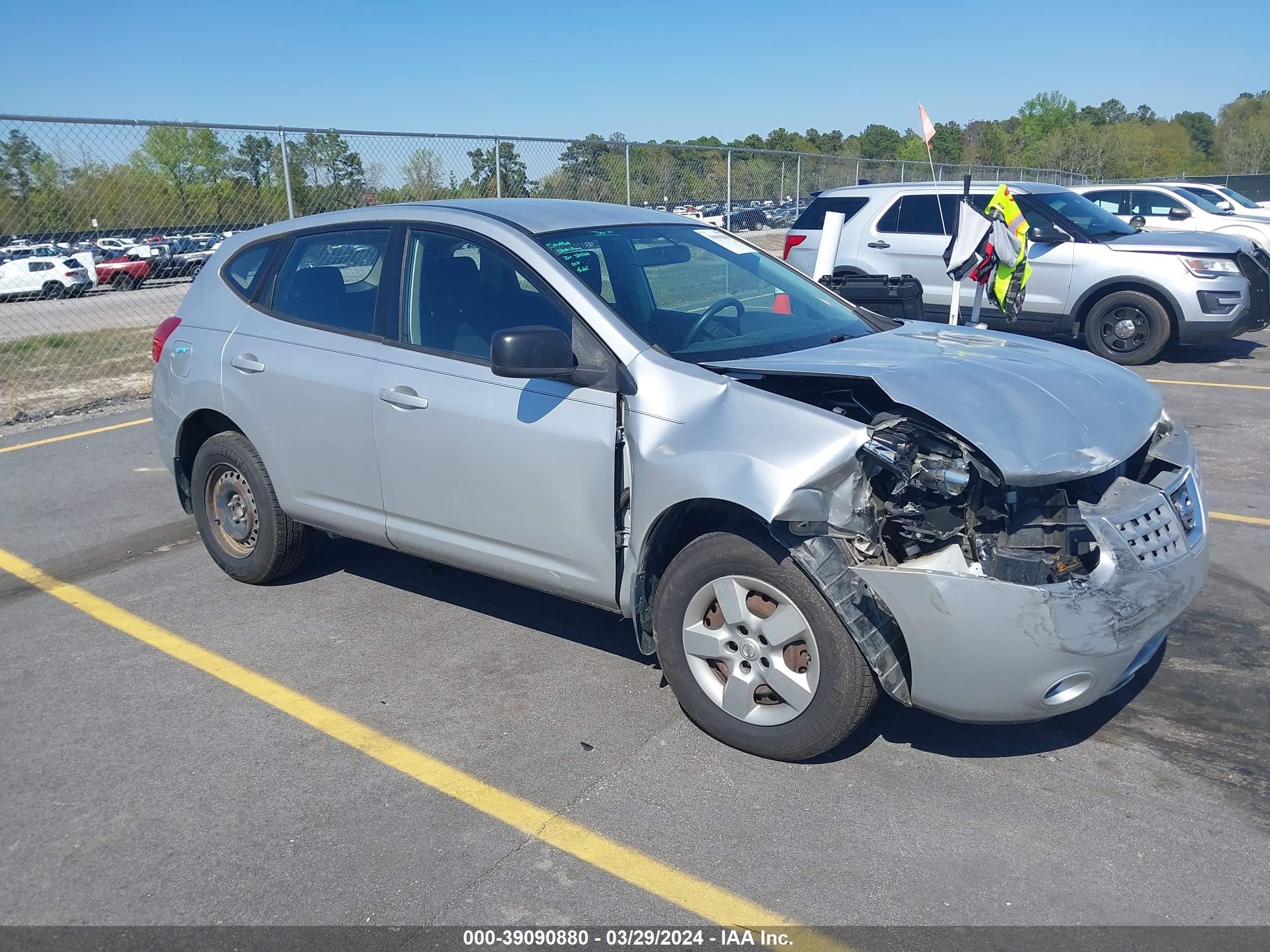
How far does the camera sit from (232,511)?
207 inches

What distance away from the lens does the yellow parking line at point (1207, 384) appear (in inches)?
382

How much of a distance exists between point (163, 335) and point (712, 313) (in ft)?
9.74

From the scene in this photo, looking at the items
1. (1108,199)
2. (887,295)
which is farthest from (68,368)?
(1108,199)

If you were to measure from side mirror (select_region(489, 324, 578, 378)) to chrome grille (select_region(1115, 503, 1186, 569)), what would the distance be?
1.88 m

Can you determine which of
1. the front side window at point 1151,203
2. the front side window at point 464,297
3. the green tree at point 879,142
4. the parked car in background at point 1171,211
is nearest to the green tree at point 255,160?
the front side window at point 464,297

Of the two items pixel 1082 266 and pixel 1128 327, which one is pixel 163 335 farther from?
pixel 1128 327

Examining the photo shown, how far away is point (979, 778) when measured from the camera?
3.44 meters

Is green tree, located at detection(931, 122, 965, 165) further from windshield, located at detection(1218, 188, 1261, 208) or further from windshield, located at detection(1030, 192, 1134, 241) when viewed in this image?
windshield, located at detection(1030, 192, 1134, 241)

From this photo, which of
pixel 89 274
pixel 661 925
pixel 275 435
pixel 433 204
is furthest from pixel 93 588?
pixel 89 274

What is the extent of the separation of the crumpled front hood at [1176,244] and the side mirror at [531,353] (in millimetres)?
8770

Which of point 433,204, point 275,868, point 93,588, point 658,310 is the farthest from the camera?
point 93,588

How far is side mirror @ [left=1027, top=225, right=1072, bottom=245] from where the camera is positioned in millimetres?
10812

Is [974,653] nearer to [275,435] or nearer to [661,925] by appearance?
[661,925]

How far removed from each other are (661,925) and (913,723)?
1.42m
